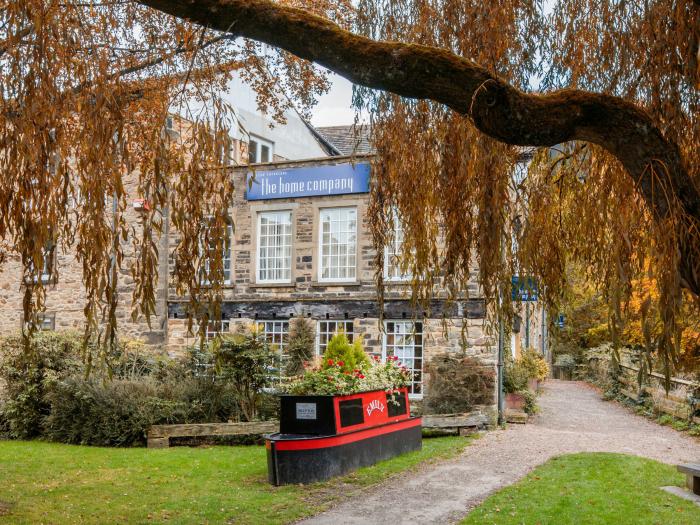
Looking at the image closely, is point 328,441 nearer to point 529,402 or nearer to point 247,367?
point 247,367

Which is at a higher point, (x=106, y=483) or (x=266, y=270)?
(x=266, y=270)

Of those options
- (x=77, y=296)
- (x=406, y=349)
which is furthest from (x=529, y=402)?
(x=77, y=296)

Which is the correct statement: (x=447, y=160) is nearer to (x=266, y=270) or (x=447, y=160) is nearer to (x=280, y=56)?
(x=280, y=56)

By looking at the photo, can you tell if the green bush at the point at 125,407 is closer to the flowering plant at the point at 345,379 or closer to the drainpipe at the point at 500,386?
the flowering plant at the point at 345,379

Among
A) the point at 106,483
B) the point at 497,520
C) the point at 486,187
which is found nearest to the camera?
the point at 486,187

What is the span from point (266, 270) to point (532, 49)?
574 inches

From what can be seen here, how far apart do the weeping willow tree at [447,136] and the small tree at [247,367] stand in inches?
406

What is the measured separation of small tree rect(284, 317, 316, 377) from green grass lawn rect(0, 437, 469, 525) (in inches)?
166

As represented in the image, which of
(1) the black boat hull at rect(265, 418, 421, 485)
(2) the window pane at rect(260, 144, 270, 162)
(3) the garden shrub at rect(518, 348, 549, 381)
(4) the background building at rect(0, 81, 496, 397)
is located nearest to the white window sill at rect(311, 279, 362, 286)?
(4) the background building at rect(0, 81, 496, 397)

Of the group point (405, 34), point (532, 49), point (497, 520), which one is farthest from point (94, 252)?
point (497, 520)

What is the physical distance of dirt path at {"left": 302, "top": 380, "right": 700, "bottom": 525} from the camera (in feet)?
32.8

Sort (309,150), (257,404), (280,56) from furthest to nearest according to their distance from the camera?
(309,150) → (257,404) → (280,56)

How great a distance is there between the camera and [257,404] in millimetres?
17812

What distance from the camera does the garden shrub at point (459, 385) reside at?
18.3m
